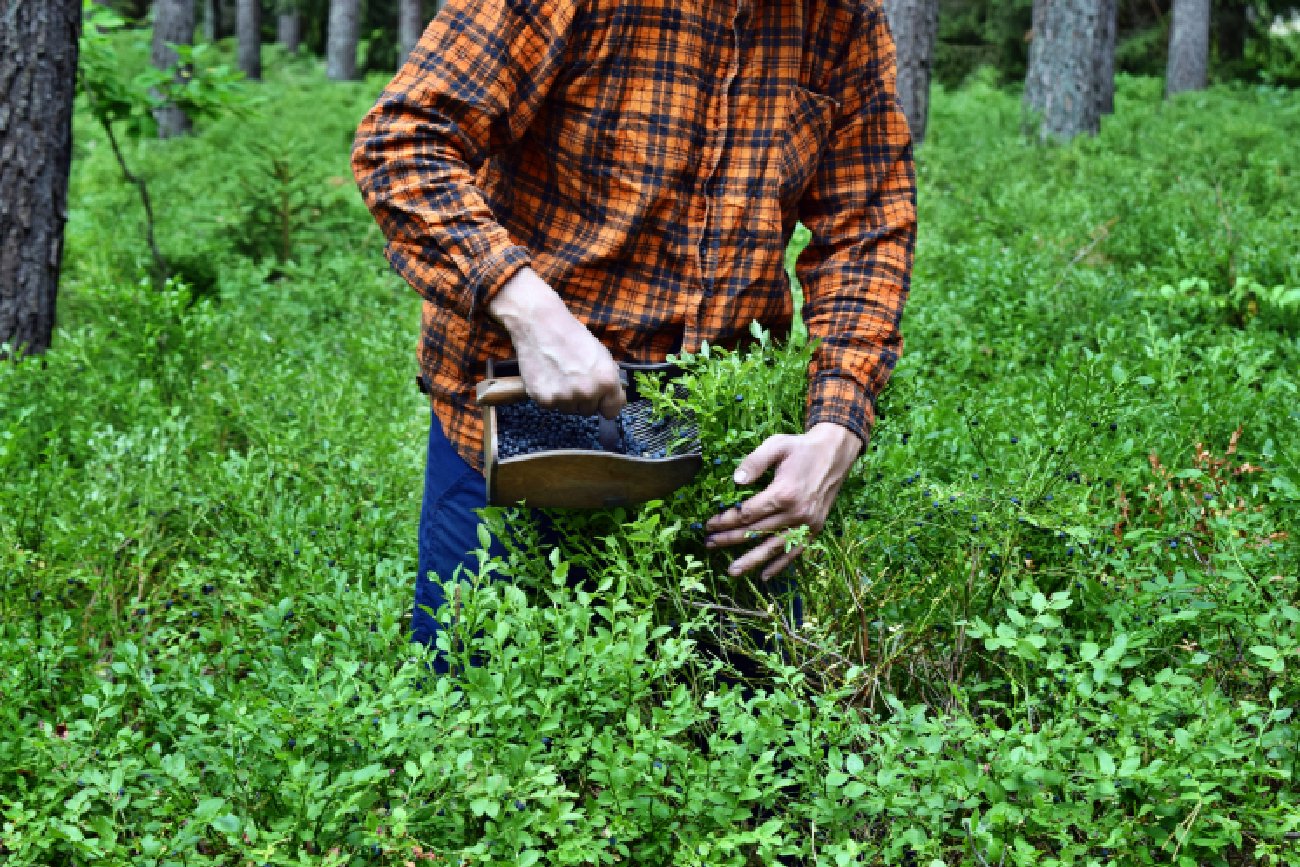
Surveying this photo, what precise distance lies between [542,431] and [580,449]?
0.38 feet

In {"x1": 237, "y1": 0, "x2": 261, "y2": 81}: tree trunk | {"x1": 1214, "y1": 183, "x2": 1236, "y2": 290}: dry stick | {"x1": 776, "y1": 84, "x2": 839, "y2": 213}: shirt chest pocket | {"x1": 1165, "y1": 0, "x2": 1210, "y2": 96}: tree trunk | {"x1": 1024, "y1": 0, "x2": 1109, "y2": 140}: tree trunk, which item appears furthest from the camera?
{"x1": 237, "y1": 0, "x2": 261, "y2": 81}: tree trunk

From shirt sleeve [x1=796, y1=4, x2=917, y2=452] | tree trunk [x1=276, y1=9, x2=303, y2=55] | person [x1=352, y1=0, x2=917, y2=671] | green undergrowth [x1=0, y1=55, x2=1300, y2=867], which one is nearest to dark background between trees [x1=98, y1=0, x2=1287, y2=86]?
tree trunk [x1=276, y1=9, x2=303, y2=55]

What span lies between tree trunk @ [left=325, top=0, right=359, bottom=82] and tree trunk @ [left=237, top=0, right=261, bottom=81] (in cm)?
147

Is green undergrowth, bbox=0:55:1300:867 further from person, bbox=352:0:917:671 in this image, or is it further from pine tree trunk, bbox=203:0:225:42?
pine tree trunk, bbox=203:0:225:42

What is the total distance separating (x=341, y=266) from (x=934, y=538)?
6.27 m

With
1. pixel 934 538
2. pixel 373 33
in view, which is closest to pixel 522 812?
pixel 934 538

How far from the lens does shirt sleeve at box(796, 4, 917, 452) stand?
2645mm

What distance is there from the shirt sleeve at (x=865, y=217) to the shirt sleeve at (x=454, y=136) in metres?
0.76

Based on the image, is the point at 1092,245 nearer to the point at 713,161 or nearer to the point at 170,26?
the point at 713,161

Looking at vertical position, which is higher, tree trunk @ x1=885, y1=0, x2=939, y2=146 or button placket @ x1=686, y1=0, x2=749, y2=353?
tree trunk @ x1=885, y1=0, x2=939, y2=146

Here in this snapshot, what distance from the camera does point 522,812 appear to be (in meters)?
1.99

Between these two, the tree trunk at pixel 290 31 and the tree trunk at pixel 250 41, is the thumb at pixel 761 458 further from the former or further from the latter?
the tree trunk at pixel 290 31

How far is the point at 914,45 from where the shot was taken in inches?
418

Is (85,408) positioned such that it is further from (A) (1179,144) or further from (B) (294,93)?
(B) (294,93)
